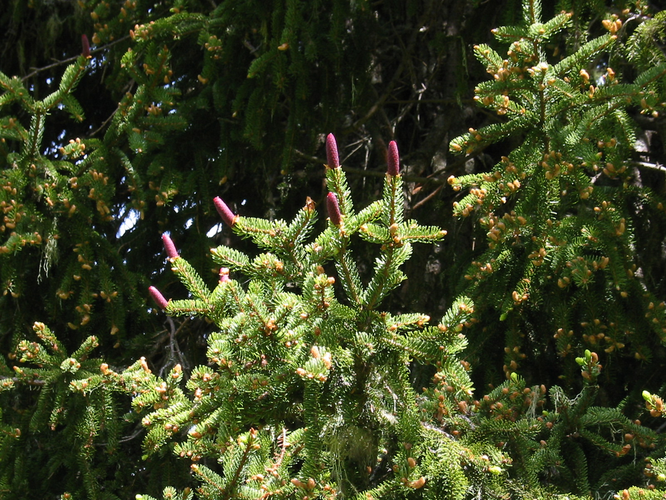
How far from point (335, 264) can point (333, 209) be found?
184 mm

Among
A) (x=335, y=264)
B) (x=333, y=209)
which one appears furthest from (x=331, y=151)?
(x=335, y=264)

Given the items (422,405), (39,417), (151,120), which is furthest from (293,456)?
(151,120)

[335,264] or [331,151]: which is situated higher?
[331,151]

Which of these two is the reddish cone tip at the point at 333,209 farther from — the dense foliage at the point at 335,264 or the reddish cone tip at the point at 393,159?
the reddish cone tip at the point at 393,159

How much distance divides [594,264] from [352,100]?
1.47m

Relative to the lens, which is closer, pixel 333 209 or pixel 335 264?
pixel 333 209

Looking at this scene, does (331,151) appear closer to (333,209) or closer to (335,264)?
(333,209)

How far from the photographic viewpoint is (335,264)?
4.87 feet

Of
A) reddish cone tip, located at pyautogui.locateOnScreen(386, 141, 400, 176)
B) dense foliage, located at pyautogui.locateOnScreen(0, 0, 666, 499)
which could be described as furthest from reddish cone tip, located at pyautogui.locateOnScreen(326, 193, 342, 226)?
reddish cone tip, located at pyautogui.locateOnScreen(386, 141, 400, 176)

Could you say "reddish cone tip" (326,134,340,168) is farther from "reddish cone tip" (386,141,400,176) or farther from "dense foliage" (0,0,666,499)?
"reddish cone tip" (386,141,400,176)

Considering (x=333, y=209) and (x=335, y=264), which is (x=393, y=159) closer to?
(x=333, y=209)

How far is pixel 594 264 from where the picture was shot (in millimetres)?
2152

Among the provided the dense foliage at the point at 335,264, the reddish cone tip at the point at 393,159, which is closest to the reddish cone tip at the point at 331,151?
the dense foliage at the point at 335,264

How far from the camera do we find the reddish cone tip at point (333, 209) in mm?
1328
